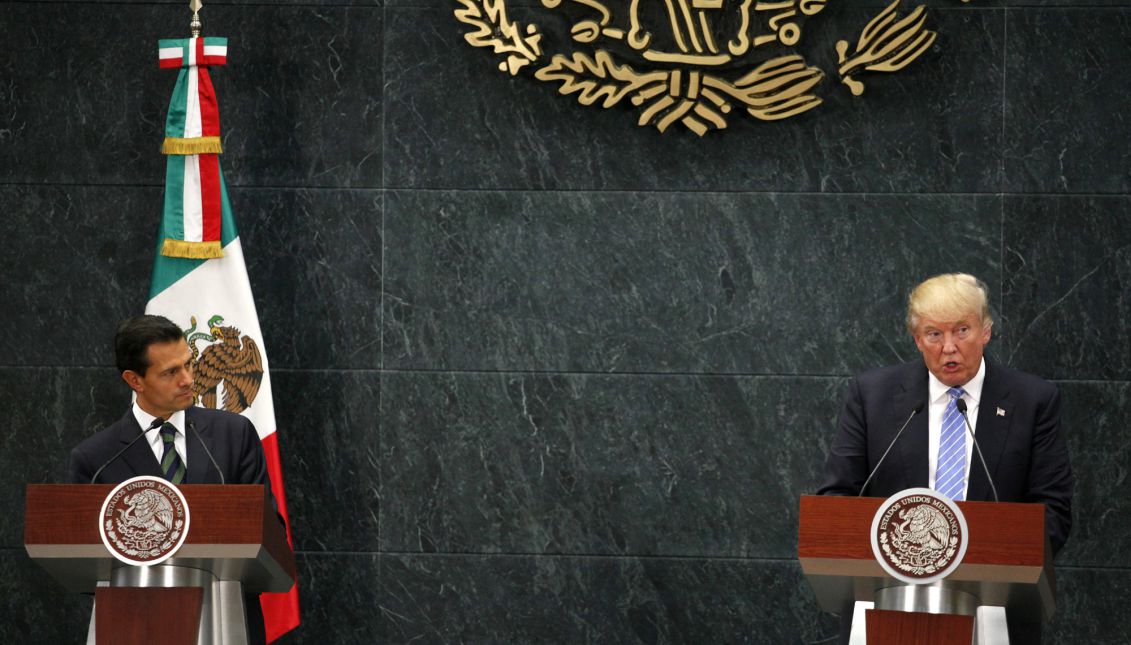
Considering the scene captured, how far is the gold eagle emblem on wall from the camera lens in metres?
5.11

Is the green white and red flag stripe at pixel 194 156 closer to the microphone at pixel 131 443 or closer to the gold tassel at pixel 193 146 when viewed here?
the gold tassel at pixel 193 146

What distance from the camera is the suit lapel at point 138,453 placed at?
3.85 m

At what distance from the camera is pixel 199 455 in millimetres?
3898

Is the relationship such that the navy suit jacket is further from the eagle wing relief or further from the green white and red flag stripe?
the green white and red flag stripe

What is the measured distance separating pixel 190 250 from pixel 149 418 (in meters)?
1.30

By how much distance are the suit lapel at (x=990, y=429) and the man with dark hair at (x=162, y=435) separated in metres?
1.84

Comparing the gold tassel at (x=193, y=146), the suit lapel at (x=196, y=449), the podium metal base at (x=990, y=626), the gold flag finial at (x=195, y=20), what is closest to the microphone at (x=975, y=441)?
the podium metal base at (x=990, y=626)

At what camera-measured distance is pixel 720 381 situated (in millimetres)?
5391

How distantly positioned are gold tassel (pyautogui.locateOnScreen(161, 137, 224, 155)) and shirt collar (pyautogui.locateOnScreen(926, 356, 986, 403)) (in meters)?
2.63

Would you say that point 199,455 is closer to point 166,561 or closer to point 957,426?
point 166,561

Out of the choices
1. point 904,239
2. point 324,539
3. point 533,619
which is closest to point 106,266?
point 324,539

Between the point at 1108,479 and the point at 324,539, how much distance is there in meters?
2.86

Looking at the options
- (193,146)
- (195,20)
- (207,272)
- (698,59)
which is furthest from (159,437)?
(698,59)

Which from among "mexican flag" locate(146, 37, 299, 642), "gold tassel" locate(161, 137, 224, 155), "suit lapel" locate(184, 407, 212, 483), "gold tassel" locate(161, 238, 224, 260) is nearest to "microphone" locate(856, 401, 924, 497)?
"suit lapel" locate(184, 407, 212, 483)
